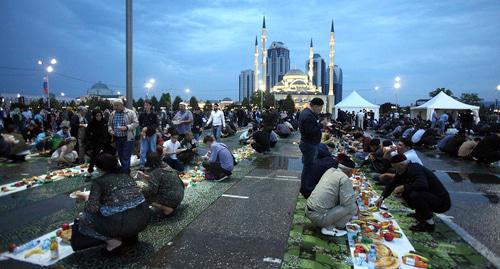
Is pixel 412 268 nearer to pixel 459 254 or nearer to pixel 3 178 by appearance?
pixel 459 254

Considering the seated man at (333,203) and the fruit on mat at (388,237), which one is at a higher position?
the seated man at (333,203)

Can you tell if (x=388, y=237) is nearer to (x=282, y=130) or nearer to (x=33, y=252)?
(x=33, y=252)

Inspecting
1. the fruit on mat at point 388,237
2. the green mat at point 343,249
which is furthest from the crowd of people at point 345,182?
the fruit on mat at point 388,237

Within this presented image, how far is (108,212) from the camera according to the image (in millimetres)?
3922

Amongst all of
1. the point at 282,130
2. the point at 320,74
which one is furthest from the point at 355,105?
the point at 320,74

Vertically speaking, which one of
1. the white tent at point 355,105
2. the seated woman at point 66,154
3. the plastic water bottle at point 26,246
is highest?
the white tent at point 355,105

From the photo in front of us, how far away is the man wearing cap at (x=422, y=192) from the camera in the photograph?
511 cm

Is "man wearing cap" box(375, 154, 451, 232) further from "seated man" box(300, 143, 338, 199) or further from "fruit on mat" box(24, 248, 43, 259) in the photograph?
"fruit on mat" box(24, 248, 43, 259)

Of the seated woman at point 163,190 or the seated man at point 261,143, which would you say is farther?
the seated man at point 261,143

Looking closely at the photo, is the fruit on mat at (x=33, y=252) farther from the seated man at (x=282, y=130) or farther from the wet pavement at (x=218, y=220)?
the seated man at (x=282, y=130)

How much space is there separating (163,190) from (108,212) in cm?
145

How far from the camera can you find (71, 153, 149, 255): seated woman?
154 inches

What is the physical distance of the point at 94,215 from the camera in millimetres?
3934

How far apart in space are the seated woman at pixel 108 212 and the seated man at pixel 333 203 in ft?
8.10
